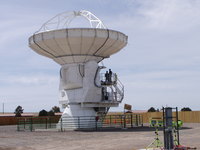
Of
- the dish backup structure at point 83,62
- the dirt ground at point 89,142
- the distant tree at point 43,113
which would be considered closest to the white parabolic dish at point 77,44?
the dish backup structure at point 83,62

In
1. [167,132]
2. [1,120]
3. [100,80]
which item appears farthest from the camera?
[1,120]

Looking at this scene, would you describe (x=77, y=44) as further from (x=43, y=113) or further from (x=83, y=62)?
(x=43, y=113)

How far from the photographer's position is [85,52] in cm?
3634

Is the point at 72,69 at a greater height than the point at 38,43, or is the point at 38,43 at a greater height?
the point at 38,43

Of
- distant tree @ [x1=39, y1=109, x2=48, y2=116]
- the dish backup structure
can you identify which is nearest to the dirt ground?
the dish backup structure

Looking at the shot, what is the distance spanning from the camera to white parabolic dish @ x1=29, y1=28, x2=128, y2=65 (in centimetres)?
3431

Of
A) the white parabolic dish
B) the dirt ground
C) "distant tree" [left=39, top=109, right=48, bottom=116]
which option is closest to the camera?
the dirt ground

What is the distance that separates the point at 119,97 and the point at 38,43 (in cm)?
1023

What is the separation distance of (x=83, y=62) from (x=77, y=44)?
2.44 metres

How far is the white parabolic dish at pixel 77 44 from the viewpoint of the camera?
34.3 metres

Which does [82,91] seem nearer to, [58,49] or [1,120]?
[58,49]

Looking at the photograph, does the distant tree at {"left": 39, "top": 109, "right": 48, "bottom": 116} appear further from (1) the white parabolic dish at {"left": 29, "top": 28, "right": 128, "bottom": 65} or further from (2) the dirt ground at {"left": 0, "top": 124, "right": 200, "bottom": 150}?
(2) the dirt ground at {"left": 0, "top": 124, "right": 200, "bottom": 150}

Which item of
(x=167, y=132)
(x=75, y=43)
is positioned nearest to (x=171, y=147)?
(x=167, y=132)

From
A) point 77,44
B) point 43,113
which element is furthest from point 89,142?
point 43,113
